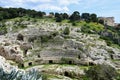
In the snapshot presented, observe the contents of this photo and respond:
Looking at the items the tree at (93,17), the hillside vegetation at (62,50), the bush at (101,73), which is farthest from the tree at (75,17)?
the bush at (101,73)

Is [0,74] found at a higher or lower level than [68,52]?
higher

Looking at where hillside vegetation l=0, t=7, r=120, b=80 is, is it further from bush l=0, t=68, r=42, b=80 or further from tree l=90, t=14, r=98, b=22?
bush l=0, t=68, r=42, b=80

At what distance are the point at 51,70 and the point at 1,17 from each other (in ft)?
183

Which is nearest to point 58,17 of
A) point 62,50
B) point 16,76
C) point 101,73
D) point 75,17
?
point 75,17

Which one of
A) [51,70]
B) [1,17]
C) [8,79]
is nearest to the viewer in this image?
[8,79]

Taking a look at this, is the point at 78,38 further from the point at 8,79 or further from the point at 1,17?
the point at 8,79

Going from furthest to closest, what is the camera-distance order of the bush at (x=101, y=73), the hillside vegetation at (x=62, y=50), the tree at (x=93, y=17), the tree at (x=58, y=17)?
the tree at (x=93, y=17), the tree at (x=58, y=17), the hillside vegetation at (x=62, y=50), the bush at (x=101, y=73)

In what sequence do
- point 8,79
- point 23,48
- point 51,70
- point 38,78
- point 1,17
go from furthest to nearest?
point 1,17, point 23,48, point 51,70, point 38,78, point 8,79

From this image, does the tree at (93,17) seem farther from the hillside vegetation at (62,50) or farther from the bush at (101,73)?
the bush at (101,73)

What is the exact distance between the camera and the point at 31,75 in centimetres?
1717

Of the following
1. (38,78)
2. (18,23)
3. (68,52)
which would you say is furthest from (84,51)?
(38,78)

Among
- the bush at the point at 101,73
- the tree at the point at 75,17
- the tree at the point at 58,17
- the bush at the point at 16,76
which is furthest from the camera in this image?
the tree at the point at 75,17

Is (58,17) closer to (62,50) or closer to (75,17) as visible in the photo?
(75,17)

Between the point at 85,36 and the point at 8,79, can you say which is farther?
Answer: the point at 85,36
